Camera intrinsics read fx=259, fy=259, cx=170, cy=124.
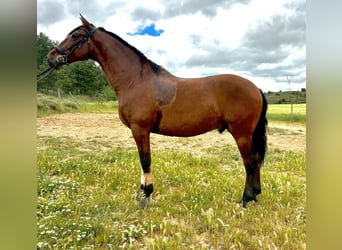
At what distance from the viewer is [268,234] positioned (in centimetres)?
126

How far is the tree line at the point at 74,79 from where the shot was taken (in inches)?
51.3

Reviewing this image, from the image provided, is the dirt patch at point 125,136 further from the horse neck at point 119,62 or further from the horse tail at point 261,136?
the horse neck at point 119,62

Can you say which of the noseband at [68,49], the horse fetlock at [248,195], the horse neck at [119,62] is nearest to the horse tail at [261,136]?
the horse fetlock at [248,195]

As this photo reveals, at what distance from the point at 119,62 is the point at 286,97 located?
94 cm

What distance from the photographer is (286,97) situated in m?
1.44

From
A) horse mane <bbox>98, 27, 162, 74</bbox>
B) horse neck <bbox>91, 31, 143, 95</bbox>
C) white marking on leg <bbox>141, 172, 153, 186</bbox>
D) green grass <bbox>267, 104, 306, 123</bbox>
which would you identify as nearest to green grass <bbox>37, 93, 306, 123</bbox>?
green grass <bbox>267, 104, 306, 123</bbox>

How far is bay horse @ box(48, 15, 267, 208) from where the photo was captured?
4.44ft

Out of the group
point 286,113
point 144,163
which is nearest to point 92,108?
point 144,163

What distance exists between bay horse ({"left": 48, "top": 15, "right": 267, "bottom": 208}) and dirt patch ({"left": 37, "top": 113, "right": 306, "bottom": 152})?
0.31 feet

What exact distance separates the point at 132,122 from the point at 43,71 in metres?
0.51

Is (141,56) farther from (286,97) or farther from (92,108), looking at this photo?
(286,97)

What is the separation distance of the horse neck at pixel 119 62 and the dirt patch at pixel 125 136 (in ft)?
0.66
